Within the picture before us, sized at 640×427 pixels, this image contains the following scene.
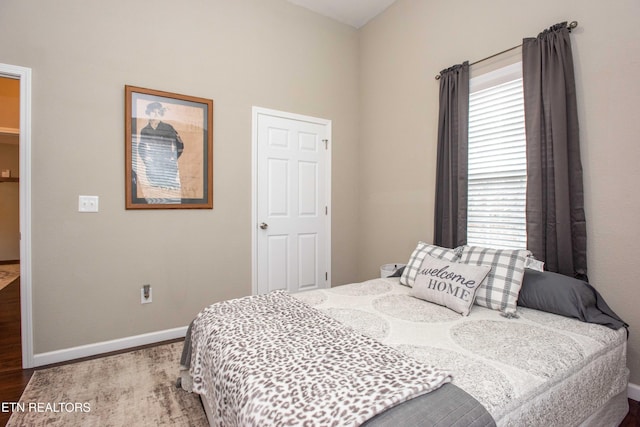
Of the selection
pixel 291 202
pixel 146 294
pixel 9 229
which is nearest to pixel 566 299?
pixel 291 202

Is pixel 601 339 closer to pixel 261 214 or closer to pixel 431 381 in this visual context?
pixel 431 381

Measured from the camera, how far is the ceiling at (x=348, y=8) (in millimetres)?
3369

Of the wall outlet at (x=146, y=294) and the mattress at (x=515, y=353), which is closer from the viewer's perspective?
the mattress at (x=515, y=353)

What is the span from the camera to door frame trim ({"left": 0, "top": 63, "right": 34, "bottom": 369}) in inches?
87.8

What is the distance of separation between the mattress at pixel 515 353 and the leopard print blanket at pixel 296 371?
0.55 feet

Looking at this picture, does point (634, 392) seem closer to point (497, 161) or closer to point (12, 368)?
point (497, 161)

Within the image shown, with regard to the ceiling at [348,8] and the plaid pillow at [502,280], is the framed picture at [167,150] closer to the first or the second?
the ceiling at [348,8]

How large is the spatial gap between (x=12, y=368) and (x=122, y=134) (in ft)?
6.19

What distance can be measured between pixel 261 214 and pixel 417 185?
64.0 inches

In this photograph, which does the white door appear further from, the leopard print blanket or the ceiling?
the leopard print blanket

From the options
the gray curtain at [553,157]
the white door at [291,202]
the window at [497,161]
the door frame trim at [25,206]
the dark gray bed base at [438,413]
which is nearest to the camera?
the dark gray bed base at [438,413]

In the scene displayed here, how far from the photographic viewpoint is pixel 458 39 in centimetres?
277

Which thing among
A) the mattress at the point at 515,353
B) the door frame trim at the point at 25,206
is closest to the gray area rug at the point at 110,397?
the door frame trim at the point at 25,206

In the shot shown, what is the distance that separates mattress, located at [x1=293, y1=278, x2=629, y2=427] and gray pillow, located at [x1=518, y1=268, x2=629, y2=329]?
0.14 feet
